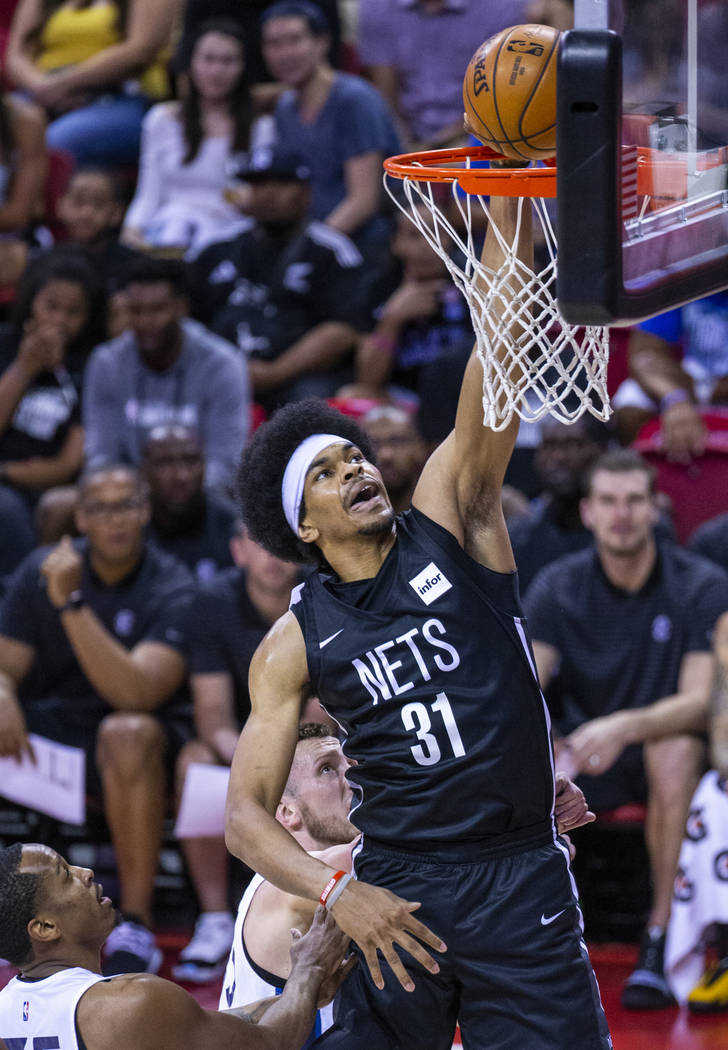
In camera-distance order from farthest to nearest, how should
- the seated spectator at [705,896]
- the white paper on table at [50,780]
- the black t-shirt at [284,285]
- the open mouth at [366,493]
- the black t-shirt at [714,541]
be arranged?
the black t-shirt at [284,285]
the black t-shirt at [714,541]
the white paper on table at [50,780]
the seated spectator at [705,896]
the open mouth at [366,493]

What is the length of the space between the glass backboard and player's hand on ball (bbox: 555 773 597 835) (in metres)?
1.15

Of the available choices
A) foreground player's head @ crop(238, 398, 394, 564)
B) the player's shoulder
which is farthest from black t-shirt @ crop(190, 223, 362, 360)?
the player's shoulder

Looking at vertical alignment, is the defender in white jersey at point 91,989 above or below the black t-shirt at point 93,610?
above

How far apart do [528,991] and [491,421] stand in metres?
1.12

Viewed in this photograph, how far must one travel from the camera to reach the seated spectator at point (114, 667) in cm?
570

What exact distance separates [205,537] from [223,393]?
2.43ft

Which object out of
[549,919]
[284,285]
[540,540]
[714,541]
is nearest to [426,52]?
[284,285]

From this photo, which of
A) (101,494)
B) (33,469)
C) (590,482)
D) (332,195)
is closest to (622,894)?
(590,482)

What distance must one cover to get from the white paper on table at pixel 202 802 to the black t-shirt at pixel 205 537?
117 cm

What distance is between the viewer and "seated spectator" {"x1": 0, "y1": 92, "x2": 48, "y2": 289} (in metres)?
8.27

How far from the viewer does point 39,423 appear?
7.33 metres

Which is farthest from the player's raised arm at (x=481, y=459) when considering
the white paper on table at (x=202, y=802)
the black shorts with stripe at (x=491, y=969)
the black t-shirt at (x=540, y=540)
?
the black t-shirt at (x=540, y=540)

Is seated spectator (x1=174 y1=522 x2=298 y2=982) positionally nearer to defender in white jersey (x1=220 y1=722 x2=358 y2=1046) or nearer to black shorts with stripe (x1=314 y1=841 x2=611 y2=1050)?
defender in white jersey (x1=220 y1=722 x2=358 y2=1046)

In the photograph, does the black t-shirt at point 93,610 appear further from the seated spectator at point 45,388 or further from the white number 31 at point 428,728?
the white number 31 at point 428,728
